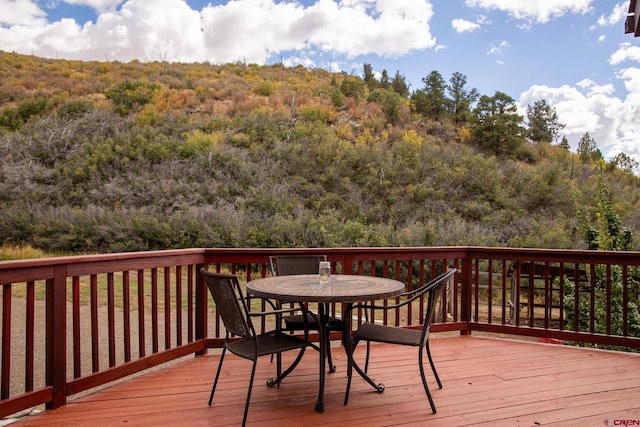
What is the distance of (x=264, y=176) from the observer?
41.3 ft

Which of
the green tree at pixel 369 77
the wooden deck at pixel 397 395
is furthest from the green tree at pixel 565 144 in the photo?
the wooden deck at pixel 397 395

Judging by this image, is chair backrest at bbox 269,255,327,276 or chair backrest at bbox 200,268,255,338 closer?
chair backrest at bbox 200,268,255,338

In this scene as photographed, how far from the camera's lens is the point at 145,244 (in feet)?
33.0

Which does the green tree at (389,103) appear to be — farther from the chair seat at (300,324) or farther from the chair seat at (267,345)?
the chair seat at (267,345)

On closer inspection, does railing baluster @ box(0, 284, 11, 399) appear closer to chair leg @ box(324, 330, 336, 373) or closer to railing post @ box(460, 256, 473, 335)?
chair leg @ box(324, 330, 336, 373)

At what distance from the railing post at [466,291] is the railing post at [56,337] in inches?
140

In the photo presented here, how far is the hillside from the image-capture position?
398 inches

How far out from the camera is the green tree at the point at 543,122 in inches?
733

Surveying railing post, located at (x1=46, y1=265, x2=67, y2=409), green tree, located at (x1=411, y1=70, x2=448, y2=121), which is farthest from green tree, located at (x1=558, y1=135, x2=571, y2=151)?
railing post, located at (x1=46, y1=265, x2=67, y2=409)

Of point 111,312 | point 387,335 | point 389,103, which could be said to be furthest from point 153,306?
Answer: point 389,103

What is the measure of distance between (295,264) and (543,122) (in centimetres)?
1858

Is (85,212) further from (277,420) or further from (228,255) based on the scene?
(277,420)

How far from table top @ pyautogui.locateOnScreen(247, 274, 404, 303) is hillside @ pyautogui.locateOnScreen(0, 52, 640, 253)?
20.7 feet

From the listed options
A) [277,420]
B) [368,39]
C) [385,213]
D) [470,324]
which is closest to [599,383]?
[470,324]
